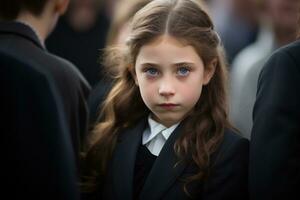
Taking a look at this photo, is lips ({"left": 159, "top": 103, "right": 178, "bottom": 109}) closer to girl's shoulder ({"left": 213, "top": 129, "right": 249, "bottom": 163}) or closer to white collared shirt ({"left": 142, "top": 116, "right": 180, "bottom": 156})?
white collared shirt ({"left": 142, "top": 116, "right": 180, "bottom": 156})

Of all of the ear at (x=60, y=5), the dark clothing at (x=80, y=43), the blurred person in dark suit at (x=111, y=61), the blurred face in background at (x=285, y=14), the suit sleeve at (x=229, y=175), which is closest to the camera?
the suit sleeve at (x=229, y=175)

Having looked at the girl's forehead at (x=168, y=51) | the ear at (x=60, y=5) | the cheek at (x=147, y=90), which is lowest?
the cheek at (x=147, y=90)

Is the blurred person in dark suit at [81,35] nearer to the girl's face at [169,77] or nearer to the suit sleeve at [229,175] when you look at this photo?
the girl's face at [169,77]

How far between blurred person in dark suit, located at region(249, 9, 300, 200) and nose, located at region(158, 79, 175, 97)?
389 mm

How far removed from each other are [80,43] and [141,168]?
3.36 meters

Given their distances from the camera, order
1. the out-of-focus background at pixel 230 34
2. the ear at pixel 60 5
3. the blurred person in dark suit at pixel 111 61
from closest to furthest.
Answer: the ear at pixel 60 5 < the blurred person in dark suit at pixel 111 61 < the out-of-focus background at pixel 230 34

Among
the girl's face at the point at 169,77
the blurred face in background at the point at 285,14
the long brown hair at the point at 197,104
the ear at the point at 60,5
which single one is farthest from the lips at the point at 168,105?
the blurred face in background at the point at 285,14

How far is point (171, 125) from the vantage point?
3.49 meters

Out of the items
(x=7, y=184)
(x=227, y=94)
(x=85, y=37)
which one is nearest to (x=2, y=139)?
(x=7, y=184)

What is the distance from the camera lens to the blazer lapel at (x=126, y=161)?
11.2ft

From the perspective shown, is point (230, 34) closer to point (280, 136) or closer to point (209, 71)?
point (209, 71)

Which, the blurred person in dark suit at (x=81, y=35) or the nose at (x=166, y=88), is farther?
the blurred person in dark suit at (x=81, y=35)

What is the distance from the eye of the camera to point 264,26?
686cm

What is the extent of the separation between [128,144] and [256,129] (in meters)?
0.63
